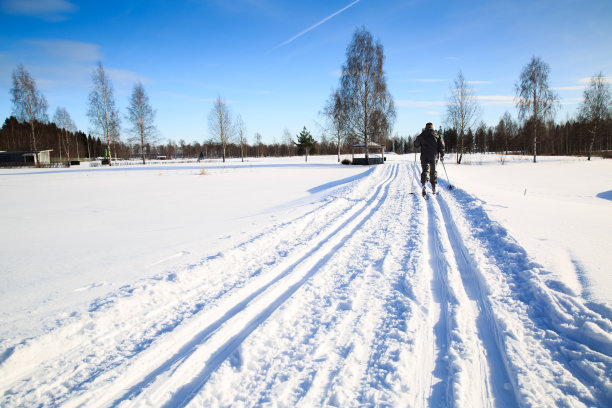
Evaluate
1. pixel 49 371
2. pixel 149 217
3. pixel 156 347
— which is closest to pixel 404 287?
pixel 156 347

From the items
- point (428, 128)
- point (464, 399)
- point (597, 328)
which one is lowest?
point (464, 399)

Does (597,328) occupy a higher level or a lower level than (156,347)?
higher

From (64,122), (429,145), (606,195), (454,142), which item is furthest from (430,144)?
(64,122)

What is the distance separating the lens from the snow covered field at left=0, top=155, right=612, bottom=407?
5.51 feet

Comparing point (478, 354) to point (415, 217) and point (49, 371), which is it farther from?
point (415, 217)

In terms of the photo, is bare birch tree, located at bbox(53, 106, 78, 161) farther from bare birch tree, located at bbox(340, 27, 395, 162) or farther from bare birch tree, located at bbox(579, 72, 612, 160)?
bare birch tree, located at bbox(579, 72, 612, 160)

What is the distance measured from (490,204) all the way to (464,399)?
588 centimetres

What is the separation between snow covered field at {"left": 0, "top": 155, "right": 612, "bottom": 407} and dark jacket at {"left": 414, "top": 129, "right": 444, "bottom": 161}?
3.49 metres

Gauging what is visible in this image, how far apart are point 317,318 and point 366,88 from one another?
26070 millimetres

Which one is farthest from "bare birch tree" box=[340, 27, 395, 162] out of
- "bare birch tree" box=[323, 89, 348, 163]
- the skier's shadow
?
the skier's shadow

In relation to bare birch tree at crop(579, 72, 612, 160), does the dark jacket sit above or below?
below

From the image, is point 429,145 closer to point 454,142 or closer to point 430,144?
point 430,144

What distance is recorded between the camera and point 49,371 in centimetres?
189

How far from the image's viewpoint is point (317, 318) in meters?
2.39
